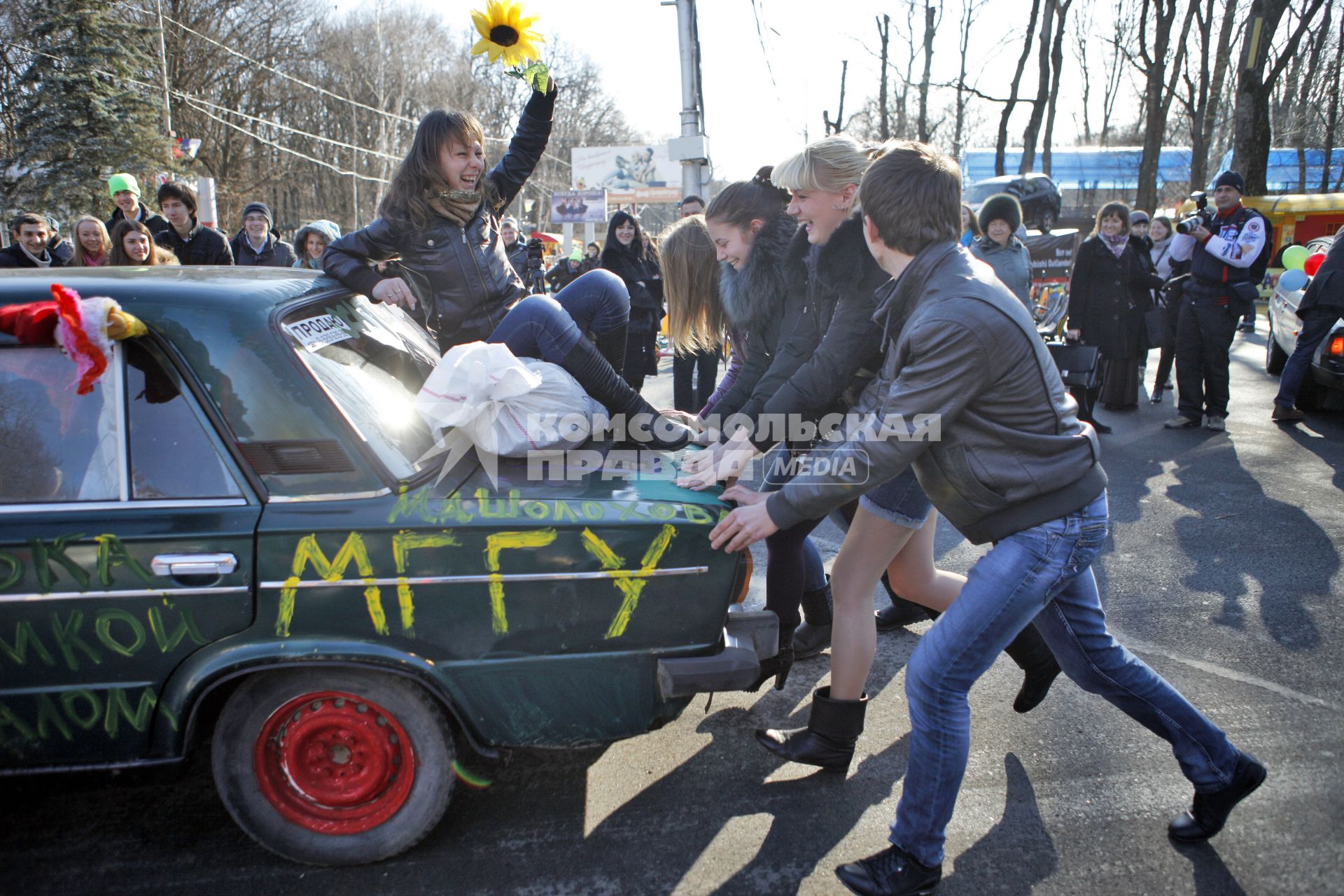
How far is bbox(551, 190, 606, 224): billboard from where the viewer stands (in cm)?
3544

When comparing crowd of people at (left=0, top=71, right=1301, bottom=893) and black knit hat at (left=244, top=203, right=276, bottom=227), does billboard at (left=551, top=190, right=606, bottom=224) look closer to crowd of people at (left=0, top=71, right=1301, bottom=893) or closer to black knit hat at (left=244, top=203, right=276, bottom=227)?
black knit hat at (left=244, top=203, right=276, bottom=227)

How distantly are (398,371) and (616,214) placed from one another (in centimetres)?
555

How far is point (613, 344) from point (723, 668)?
1.59 metres

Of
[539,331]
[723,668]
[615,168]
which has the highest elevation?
[615,168]

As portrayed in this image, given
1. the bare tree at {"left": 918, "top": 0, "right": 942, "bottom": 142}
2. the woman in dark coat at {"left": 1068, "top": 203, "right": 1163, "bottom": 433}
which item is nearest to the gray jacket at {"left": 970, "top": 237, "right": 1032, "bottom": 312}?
the woman in dark coat at {"left": 1068, "top": 203, "right": 1163, "bottom": 433}

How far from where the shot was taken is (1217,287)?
23.8 feet

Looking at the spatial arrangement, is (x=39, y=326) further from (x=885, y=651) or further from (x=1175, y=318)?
(x=1175, y=318)

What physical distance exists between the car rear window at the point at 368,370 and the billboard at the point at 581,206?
33333 millimetres

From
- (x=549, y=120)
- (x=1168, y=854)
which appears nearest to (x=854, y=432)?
(x=1168, y=854)

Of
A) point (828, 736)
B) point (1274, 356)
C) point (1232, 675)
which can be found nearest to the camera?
point (828, 736)

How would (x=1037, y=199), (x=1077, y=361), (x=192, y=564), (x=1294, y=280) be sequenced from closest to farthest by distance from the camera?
(x=192, y=564) < (x=1077, y=361) < (x=1294, y=280) < (x=1037, y=199)

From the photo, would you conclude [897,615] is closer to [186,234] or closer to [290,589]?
[290,589]

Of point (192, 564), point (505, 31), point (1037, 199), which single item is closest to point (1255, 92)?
point (1037, 199)

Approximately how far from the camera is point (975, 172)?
38.2 m
